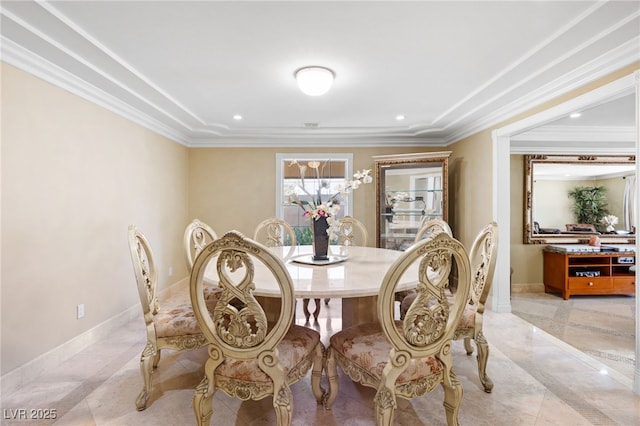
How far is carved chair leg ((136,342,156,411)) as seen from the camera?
1.78 meters

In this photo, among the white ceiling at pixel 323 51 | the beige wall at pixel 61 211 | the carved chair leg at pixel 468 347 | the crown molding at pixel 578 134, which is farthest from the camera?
the crown molding at pixel 578 134

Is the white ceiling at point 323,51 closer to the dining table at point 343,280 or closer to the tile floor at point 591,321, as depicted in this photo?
the dining table at point 343,280

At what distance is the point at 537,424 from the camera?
1.69m

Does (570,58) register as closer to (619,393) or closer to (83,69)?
(619,393)

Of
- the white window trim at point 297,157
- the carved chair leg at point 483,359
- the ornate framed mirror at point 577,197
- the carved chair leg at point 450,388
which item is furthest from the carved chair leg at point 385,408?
the ornate framed mirror at point 577,197

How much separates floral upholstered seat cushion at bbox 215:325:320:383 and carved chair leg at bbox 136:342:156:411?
637 mm

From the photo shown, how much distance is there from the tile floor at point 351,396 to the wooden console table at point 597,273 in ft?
6.17

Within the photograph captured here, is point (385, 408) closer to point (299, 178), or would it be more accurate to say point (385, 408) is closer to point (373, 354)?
point (373, 354)

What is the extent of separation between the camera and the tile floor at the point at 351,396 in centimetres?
173

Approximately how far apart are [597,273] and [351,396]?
4001 mm

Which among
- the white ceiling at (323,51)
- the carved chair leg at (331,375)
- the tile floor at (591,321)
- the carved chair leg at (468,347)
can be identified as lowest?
the tile floor at (591,321)

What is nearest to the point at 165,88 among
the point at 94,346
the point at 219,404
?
the point at 94,346

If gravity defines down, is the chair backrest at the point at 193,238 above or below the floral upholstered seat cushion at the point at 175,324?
above

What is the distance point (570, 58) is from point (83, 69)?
3.52 meters
